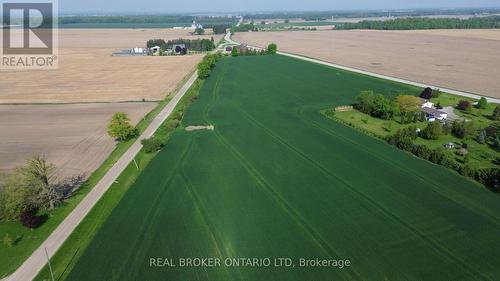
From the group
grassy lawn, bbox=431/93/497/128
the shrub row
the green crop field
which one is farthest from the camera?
grassy lawn, bbox=431/93/497/128

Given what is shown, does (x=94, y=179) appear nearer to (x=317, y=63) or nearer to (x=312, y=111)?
(x=312, y=111)

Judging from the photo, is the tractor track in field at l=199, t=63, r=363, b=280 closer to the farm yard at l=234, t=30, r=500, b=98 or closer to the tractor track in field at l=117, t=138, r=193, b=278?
the tractor track in field at l=117, t=138, r=193, b=278

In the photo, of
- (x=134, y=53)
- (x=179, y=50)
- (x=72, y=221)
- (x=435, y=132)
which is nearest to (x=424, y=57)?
(x=435, y=132)

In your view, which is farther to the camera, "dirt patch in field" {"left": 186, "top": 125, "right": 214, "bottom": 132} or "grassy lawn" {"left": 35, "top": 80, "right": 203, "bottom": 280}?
"dirt patch in field" {"left": 186, "top": 125, "right": 214, "bottom": 132}

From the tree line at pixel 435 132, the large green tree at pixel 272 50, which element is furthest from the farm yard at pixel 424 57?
the tree line at pixel 435 132

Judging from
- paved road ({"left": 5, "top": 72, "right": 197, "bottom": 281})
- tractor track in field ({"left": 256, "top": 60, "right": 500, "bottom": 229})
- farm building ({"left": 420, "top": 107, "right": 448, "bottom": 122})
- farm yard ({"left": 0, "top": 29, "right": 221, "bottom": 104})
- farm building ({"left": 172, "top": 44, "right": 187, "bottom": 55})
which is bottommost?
paved road ({"left": 5, "top": 72, "right": 197, "bottom": 281})

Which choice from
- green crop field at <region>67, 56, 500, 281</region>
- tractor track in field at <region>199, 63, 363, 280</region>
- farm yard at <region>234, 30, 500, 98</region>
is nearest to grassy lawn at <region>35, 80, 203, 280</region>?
green crop field at <region>67, 56, 500, 281</region>
